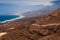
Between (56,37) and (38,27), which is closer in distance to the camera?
(56,37)

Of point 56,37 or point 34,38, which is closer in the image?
point 56,37

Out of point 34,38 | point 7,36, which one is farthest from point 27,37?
point 7,36

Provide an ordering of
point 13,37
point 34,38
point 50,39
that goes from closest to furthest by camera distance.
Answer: point 50,39, point 34,38, point 13,37

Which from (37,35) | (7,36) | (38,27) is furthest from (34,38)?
(7,36)

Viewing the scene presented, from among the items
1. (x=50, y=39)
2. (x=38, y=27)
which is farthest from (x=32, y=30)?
(x=50, y=39)

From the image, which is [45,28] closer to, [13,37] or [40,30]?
[40,30]

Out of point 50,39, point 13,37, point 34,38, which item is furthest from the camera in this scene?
point 13,37

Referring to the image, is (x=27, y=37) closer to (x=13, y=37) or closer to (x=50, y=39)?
(x=13, y=37)

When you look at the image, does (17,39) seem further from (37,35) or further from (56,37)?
(56,37)
